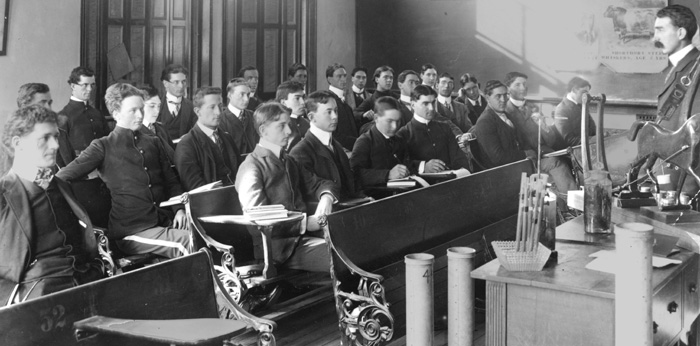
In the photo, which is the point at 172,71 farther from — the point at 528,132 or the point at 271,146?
the point at 528,132

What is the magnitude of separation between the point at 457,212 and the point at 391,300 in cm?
113

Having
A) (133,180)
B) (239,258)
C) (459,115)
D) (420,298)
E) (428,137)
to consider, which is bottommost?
(239,258)

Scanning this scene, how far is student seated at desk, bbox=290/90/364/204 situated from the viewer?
18.6ft

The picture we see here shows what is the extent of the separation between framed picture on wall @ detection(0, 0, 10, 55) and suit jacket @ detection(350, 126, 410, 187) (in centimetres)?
391

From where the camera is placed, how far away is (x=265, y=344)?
3.00 metres

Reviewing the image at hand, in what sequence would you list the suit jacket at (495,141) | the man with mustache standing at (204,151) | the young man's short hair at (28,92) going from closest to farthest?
the man with mustache standing at (204,151) → the young man's short hair at (28,92) → the suit jacket at (495,141)

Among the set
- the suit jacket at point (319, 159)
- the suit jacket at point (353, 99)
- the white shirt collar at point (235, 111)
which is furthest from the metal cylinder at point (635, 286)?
the suit jacket at point (353, 99)

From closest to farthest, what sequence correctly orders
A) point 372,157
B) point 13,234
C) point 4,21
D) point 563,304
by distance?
point 563,304, point 13,234, point 372,157, point 4,21

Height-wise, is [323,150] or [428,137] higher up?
[428,137]

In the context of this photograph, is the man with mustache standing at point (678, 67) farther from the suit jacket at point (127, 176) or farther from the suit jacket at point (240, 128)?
the suit jacket at point (240, 128)

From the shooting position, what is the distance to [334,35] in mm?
12250

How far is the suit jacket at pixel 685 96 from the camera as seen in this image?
4305 mm

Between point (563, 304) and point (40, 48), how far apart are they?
23.2 feet

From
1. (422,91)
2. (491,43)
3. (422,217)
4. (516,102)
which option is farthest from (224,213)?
(491,43)
